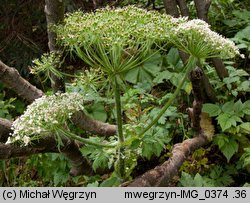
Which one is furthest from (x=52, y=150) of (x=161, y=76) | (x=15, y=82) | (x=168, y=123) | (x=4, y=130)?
(x=161, y=76)

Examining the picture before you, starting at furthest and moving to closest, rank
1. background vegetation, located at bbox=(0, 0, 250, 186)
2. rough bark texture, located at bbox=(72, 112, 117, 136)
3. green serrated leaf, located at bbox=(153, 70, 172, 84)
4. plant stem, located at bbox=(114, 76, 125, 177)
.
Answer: green serrated leaf, located at bbox=(153, 70, 172, 84) < rough bark texture, located at bbox=(72, 112, 117, 136) < background vegetation, located at bbox=(0, 0, 250, 186) < plant stem, located at bbox=(114, 76, 125, 177)

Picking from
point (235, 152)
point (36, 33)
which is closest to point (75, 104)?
point (235, 152)

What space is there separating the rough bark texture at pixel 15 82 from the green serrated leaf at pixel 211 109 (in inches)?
33.1

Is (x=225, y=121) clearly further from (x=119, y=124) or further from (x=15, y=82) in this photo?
(x=15, y=82)

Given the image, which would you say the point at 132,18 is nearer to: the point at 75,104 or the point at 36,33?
the point at 75,104

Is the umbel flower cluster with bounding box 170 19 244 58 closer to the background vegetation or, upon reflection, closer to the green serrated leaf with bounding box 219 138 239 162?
the background vegetation

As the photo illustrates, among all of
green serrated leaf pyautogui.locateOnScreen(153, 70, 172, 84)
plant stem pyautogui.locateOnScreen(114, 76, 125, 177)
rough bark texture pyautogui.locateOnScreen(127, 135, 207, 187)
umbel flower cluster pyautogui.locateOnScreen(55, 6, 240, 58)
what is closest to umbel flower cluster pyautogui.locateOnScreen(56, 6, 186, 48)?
umbel flower cluster pyautogui.locateOnScreen(55, 6, 240, 58)

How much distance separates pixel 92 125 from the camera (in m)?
2.04

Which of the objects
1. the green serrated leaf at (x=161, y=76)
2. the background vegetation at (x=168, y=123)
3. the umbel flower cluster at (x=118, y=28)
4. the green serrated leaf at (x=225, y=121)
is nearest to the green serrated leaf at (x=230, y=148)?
the background vegetation at (x=168, y=123)

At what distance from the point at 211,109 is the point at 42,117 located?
43.9 inches

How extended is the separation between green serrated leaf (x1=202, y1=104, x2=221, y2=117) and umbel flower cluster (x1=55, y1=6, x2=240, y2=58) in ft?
2.31

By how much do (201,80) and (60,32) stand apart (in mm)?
942

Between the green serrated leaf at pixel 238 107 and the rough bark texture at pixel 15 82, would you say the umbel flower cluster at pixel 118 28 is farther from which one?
the green serrated leaf at pixel 238 107

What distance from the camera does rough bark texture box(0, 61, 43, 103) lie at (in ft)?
6.05
